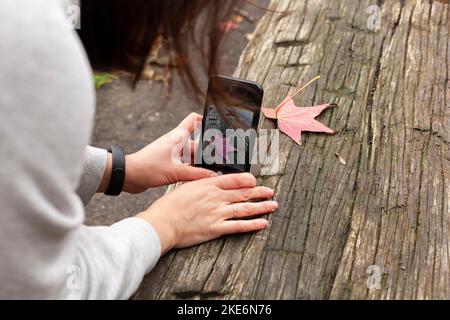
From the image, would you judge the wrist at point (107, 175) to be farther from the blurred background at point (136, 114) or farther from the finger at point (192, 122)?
the blurred background at point (136, 114)

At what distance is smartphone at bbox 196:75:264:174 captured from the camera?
4.54ft

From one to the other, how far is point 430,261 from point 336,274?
0.21m

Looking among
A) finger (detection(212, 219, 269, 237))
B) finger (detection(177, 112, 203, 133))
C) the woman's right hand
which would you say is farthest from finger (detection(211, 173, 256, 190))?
finger (detection(177, 112, 203, 133))

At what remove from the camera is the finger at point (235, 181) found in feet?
4.36

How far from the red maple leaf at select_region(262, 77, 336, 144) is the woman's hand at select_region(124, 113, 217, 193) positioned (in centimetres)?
21

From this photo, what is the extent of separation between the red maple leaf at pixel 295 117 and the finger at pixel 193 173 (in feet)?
0.79

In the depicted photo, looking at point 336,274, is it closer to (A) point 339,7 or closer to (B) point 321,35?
(B) point 321,35

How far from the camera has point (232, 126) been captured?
140 cm

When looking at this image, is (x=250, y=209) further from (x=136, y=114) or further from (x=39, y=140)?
(x=136, y=114)

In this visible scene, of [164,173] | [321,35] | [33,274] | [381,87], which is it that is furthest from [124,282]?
[321,35]

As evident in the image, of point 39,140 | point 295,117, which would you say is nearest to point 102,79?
point 295,117

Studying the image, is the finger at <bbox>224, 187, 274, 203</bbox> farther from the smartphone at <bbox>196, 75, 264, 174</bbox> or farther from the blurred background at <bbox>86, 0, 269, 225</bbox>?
the blurred background at <bbox>86, 0, 269, 225</bbox>

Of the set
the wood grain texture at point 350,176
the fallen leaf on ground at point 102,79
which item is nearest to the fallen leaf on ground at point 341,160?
the wood grain texture at point 350,176

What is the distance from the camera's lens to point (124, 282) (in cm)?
111
